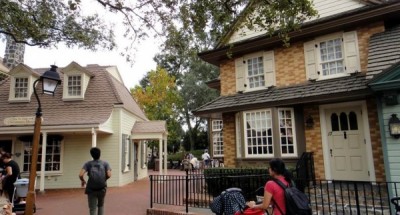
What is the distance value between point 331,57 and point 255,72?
293 centimetres

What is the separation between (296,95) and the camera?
10.4 m

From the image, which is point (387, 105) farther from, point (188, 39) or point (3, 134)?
point (3, 134)

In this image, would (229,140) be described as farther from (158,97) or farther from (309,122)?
(158,97)

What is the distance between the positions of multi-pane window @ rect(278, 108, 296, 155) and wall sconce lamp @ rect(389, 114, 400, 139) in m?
3.37

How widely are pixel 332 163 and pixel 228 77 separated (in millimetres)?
5336

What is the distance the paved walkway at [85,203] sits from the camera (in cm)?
904

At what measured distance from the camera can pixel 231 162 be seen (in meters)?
12.2

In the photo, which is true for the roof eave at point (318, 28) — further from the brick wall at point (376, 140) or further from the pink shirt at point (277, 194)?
the pink shirt at point (277, 194)

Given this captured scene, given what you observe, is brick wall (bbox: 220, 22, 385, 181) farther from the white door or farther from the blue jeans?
the blue jeans

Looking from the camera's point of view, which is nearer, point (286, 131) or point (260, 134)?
point (286, 131)

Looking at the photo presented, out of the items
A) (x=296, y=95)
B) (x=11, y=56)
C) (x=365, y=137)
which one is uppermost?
(x=11, y=56)

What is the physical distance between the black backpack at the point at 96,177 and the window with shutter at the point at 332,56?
25.6ft

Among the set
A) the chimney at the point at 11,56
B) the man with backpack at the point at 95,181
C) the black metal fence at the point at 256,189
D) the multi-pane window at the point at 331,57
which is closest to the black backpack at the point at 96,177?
the man with backpack at the point at 95,181

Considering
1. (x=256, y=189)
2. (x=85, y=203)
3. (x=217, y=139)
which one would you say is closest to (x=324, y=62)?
(x=256, y=189)
